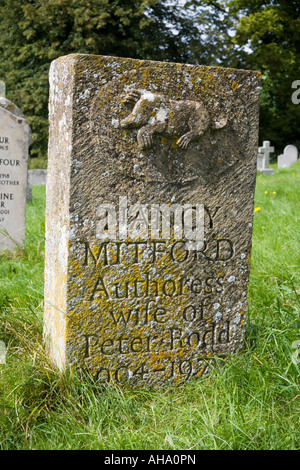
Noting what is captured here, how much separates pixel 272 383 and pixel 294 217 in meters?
2.66

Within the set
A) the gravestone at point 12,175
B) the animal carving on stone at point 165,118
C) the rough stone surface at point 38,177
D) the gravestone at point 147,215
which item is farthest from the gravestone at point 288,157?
the animal carving on stone at point 165,118

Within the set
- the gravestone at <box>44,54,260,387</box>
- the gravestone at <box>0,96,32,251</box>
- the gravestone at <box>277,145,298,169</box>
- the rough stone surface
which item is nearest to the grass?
the gravestone at <box>44,54,260,387</box>

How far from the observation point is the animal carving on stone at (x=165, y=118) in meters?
2.22

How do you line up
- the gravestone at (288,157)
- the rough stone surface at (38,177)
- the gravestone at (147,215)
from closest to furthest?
the gravestone at (147,215) < the rough stone surface at (38,177) < the gravestone at (288,157)

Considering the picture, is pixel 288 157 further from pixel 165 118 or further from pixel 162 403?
pixel 162 403

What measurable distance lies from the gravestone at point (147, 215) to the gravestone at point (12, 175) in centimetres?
241

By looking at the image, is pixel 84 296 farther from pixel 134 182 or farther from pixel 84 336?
pixel 134 182

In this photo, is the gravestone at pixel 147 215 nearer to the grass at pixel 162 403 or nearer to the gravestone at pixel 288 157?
the grass at pixel 162 403

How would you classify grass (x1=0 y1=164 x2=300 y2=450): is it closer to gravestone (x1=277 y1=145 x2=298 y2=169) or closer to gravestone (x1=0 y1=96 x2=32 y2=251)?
gravestone (x1=0 y1=96 x2=32 y2=251)

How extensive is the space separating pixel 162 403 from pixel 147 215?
94 cm

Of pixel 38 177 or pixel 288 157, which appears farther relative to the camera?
pixel 288 157

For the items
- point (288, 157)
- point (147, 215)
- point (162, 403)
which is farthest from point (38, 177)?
point (162, 403)

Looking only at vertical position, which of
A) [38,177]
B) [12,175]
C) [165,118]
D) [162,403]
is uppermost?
[165,118]

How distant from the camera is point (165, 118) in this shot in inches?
90.6
